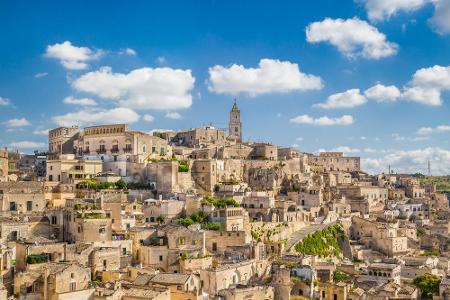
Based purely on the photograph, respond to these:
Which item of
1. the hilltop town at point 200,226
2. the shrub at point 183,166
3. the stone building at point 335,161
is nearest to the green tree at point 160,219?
the hilltop town at point 200,226

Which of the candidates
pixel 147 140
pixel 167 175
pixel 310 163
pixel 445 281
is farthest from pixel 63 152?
pixel 445 281

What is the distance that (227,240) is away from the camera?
43.8 metres

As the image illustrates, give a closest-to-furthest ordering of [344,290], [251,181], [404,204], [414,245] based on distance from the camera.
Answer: [344,290]
[414,245]
[251,181]
[404,204]

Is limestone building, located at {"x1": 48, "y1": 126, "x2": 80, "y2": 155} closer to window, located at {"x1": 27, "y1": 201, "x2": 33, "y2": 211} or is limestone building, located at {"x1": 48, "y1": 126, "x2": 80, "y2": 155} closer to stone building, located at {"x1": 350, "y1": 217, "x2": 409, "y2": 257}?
window, located at {"x1": 27, "y1": 201, "x2": 33, "y2": 211}

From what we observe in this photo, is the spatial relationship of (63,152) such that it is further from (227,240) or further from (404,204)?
(404,204)

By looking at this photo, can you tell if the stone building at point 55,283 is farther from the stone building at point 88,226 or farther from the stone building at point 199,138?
the stone building at point 199,138

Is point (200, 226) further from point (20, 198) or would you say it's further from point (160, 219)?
point (20, 198)

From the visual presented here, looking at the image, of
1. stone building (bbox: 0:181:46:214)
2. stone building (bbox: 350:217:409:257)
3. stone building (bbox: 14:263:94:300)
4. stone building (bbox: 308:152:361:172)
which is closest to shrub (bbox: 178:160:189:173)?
stone building (bbox: 0:181:46:214)

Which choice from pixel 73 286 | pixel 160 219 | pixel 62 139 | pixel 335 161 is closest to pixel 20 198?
pixel 160 219

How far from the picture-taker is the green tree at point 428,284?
4141 centimetres

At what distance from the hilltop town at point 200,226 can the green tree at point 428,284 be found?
0.10m

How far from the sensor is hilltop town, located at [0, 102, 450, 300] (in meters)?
34.4

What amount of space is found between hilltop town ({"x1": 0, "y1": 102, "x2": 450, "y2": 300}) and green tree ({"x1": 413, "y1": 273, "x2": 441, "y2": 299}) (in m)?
0.10

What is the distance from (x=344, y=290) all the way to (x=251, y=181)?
86.9 feet
